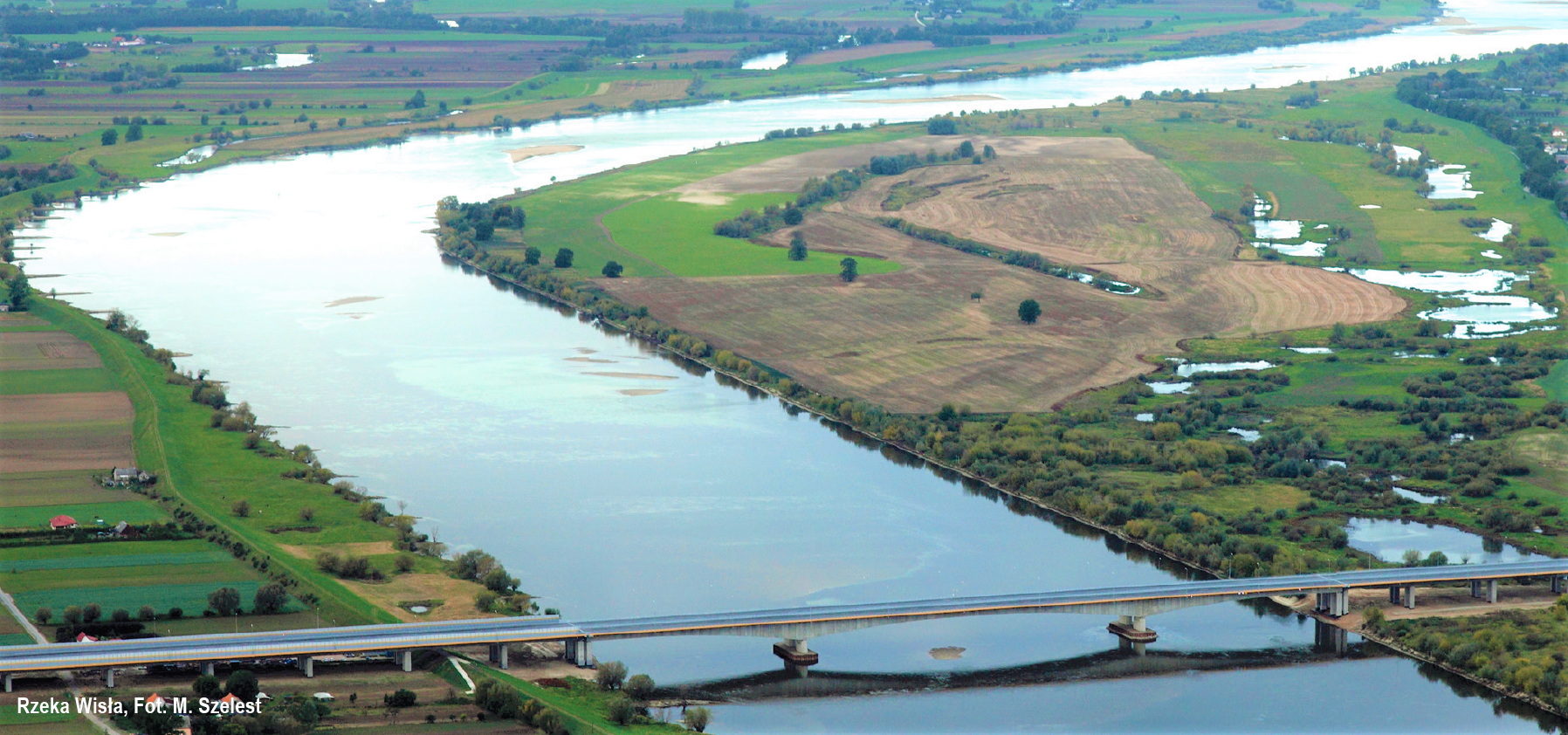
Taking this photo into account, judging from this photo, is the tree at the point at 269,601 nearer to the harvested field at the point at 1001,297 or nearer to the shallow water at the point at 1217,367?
the harvested field at the point at 1001,297

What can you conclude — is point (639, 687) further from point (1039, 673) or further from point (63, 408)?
point (63, 408)

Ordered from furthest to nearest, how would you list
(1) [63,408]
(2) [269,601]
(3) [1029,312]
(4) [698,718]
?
(3) [1029,312]
(1) [63,408]
(2) [269,601]
(4) [698,718]

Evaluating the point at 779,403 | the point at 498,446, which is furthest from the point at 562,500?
the point at 779,403

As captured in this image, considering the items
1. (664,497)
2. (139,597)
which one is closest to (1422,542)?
(664,497)

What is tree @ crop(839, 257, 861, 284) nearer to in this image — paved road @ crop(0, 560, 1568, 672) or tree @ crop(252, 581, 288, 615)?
paved road @ crop(0, 560, 1568, 672)

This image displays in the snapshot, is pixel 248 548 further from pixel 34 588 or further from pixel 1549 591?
pixel 1549 591

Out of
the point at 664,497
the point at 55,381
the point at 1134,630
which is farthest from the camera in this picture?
the point at 55,381
